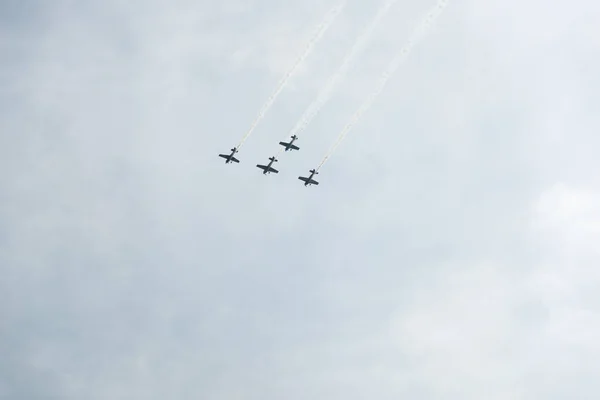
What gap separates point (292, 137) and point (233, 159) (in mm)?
13947

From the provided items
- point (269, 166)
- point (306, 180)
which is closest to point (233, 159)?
point (269, 166)

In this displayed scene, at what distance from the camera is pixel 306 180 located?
11488 centimetres

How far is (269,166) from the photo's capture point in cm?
11906

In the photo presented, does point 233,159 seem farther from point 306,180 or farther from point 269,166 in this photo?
point 306,180

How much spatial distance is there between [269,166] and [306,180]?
8915 millimetres

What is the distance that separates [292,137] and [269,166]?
10.4m

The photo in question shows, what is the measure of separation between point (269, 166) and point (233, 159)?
7.25 meters

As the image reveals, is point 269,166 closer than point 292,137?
No

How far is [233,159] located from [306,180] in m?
15.2

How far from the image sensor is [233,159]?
118 metres

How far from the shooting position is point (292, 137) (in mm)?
111125
